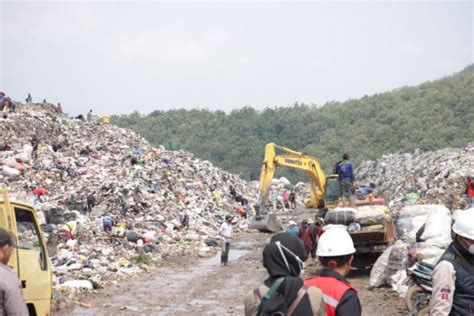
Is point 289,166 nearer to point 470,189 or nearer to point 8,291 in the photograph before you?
point 470,189

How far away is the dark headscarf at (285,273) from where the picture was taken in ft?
10.2

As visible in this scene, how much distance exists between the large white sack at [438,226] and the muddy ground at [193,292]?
1.11 metres

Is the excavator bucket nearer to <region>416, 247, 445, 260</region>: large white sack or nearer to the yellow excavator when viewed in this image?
the yellow excavator

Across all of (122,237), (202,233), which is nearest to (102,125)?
(202,233)

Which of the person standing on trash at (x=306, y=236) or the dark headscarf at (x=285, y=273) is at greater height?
the dark headscarf at (x=285, y=273)

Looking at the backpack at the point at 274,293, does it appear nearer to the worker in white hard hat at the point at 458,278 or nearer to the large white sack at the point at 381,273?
the worker in white hard hat at the point at 458,278

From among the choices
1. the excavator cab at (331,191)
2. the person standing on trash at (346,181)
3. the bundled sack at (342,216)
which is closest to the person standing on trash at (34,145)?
the excavator cab at (331,191)

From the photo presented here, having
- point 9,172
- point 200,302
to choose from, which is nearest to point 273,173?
point 9,172

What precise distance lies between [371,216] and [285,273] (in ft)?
33.5

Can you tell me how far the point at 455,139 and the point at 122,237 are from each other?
3859 centimetres

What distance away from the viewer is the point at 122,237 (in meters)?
17.8

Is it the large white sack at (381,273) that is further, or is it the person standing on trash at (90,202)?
the person standing on trash at (90,202)

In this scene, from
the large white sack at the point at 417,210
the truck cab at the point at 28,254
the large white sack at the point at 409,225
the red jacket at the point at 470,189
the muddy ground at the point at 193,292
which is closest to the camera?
Answer: the truck cab at the point at 28,254

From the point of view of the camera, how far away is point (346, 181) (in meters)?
16.4
